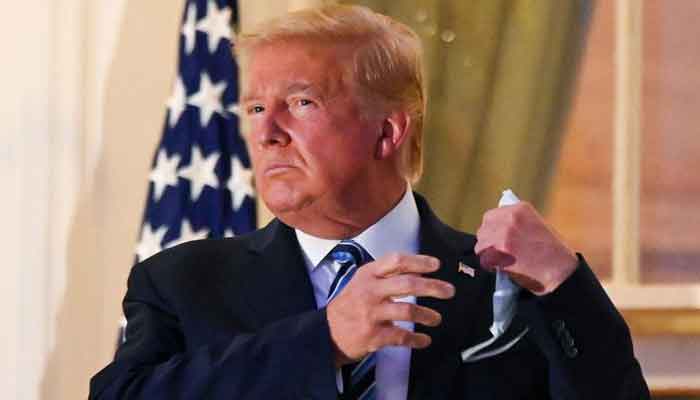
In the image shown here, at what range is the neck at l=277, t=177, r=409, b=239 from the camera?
2414 mm

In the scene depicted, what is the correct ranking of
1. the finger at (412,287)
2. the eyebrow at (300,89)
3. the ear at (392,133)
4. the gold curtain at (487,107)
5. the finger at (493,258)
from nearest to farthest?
the finger at (412,287), the finger at (493,258), the eyebrow at (300,89), the ear at (392,133), the gold curtain at (487,107)

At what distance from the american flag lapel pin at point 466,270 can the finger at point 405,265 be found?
1.54 ft

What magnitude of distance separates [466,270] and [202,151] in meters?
1.58

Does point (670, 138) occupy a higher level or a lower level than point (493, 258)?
lower

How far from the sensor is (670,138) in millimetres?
4828

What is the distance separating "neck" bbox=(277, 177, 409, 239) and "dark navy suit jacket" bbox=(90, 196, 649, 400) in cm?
6

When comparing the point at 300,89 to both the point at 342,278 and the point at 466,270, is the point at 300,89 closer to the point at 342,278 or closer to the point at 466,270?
the point at 342,278

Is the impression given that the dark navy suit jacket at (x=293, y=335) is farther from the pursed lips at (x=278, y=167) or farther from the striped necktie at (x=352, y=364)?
the pursed lips at (x=278, y=167)

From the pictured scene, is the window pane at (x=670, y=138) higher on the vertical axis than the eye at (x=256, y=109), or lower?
lower

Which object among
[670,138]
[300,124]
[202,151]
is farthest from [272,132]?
[670,138]

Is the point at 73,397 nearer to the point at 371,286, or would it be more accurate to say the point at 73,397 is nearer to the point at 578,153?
the point at 578,153

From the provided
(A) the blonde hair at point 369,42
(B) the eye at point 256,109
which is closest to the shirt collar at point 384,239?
(A) the blonde hair at point 369,42

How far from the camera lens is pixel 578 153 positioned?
4.80m

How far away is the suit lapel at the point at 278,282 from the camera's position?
2342mm
